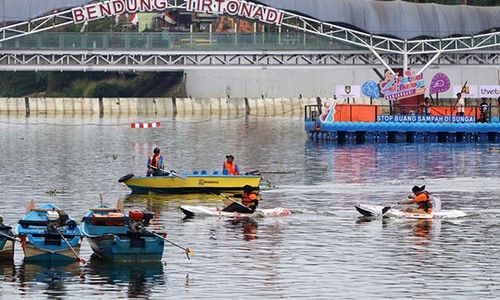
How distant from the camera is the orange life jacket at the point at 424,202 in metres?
56.6

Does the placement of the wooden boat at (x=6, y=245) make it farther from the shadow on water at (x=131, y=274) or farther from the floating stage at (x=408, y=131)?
the floating stage at (x=408, y=131)

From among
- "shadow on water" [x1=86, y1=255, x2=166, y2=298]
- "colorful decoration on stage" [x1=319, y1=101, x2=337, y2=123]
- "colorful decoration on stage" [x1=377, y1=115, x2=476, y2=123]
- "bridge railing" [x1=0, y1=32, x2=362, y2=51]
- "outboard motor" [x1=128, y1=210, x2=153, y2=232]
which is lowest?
"shadow on water" [x1=86, y1=255, x2=166, y2=298]

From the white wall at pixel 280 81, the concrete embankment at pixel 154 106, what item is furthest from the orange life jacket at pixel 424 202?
the white wall at pixel 280 81

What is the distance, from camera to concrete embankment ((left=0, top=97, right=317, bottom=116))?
14900 cm

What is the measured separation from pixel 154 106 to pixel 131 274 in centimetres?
10645

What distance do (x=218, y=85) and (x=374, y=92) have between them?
145 ft

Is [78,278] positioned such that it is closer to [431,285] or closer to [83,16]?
[431,285]

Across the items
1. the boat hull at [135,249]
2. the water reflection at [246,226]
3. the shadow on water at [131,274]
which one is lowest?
the shadow on water at [131,274]

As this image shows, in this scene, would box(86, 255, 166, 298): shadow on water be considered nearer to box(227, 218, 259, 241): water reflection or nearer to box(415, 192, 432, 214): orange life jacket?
box(227, 218, 259, 241): water reflection

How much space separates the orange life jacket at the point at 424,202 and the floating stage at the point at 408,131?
45910 millimetres

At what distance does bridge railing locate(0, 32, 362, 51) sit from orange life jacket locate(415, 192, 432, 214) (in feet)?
255

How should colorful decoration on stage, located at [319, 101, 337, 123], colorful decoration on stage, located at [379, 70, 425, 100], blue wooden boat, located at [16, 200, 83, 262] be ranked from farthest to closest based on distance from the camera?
colorful decoration on stage, located at [379, 70, 425, 100]
colorful decoration on stage, located at [319, 101, 337, 123]
blue wooden boat, located at [16, 200, 83, 262]

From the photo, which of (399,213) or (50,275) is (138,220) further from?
(399,213)

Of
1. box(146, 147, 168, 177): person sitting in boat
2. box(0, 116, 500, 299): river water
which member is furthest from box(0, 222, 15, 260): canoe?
box(146, 147, 168, 177): person sitting in boat
